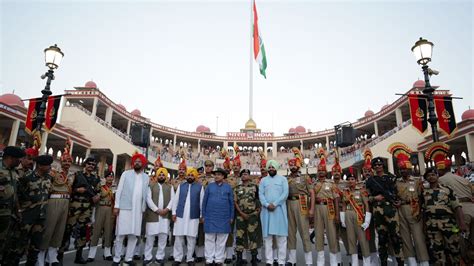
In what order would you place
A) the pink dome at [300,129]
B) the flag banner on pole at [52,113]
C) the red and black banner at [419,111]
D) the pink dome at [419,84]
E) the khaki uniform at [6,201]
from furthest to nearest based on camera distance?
the pink dome at [300,129], the pink dome at [419,84], the flag banner on pole at [52,113], the red and black banner at [419,111], the khaki uniform at [6,201]

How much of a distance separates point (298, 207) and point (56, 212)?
4488 millimetres

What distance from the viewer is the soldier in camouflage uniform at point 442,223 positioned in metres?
4.34

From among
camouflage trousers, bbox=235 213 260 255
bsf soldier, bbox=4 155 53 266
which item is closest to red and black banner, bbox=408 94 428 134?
camouflage trousers, bbox=235 213 260 255

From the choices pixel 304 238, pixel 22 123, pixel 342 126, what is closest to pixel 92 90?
pixel 22 123

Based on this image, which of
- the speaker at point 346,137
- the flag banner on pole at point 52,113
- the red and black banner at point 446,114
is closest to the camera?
the red and black banner at point 446,114

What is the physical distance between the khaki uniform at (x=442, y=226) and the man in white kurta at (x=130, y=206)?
5.06 m

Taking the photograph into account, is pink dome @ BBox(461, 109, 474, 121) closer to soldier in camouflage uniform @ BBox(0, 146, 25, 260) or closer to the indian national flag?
the indian national flag

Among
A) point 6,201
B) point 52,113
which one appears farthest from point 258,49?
point 6,201

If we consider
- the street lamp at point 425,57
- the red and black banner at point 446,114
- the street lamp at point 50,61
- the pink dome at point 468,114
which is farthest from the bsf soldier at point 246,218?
the pink dome at point 468,114

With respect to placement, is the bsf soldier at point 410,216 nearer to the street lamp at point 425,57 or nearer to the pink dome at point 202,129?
the street lamp at point 425,57

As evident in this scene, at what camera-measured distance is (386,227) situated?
4.88 m

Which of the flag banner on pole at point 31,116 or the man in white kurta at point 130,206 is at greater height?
the flag banner on pole at point 31,116

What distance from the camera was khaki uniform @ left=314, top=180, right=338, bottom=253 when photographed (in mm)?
5086

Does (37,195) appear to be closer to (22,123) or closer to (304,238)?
(304,238)
